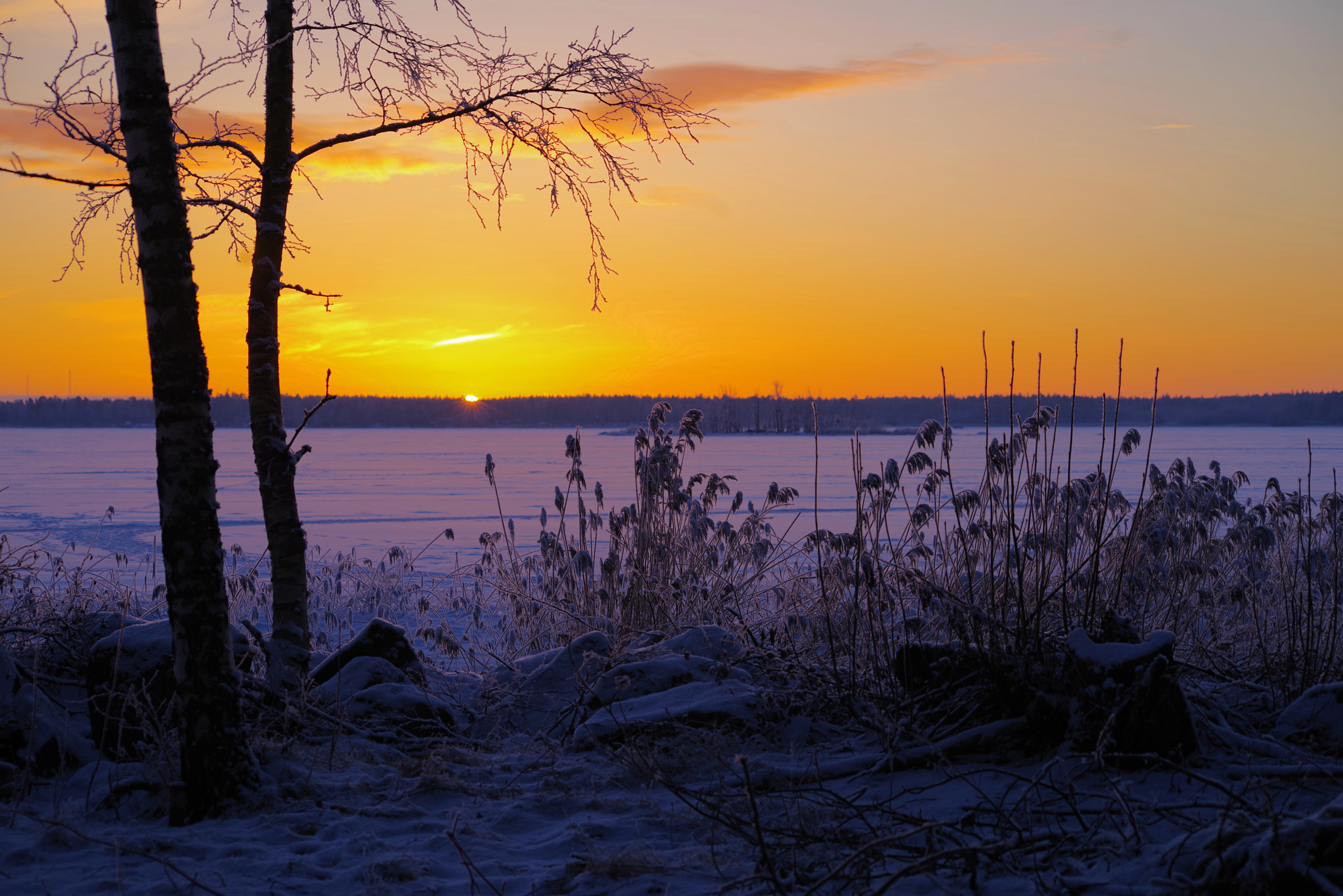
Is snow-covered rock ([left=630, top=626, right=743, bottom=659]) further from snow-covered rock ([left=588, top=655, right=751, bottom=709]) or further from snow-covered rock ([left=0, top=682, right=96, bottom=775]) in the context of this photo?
snow-covered rock ([left=0, top=682, right=96, bottom=775])

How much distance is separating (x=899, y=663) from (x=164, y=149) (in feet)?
12.5

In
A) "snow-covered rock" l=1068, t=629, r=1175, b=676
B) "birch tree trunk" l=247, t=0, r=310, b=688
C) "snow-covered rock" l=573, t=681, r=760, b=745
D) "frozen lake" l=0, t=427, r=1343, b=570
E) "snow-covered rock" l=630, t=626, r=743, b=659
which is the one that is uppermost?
"birch tree trunk" l=247, t=0, r=310, b=688

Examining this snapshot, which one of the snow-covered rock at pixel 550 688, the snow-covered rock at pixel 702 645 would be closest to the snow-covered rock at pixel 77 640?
the snow-covered rock at pixel 550 688

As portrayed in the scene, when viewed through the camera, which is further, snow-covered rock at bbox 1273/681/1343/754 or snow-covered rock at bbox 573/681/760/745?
snow-covered rock at bbox 573/681/760/745

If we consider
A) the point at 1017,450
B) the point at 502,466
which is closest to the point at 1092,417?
the point at 502,466

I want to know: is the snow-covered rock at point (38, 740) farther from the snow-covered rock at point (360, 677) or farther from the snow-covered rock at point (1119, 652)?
the snow-covered rock at point (1119, 652)

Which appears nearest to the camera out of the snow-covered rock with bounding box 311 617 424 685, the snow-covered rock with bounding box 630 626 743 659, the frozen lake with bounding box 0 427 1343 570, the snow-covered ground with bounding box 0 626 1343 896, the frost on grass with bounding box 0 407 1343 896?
the snow-covered ground with bounding box 0 626 1343 896

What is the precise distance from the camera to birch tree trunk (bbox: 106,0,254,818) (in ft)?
11.6

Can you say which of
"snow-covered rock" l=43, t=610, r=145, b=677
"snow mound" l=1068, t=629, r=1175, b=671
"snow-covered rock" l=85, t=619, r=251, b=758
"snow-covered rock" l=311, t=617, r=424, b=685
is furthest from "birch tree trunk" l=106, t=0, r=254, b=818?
"snow mound" l=1068, t=629, r=1175, b=671

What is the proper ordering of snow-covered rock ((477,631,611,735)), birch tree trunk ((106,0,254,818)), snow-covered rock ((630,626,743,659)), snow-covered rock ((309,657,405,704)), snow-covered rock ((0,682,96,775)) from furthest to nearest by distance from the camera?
snow-covered rock ((630,626,743,659)) < snow-covered rock ((309,657,405,704)) < snow-covered rock ((477,631,611,735)) < snow-covered rock ((0,682,96,775)) < birch tree trunk ((106,0,254,818))

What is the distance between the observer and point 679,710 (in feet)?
14.3

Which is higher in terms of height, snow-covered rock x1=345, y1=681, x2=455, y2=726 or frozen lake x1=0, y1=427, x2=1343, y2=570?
snow-covered rock x1=345, y1=681, x2=455, y2=726

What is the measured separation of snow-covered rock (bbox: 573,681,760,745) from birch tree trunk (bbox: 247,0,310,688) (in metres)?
2.18

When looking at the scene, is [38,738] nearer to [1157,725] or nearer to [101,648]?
[101,648]
